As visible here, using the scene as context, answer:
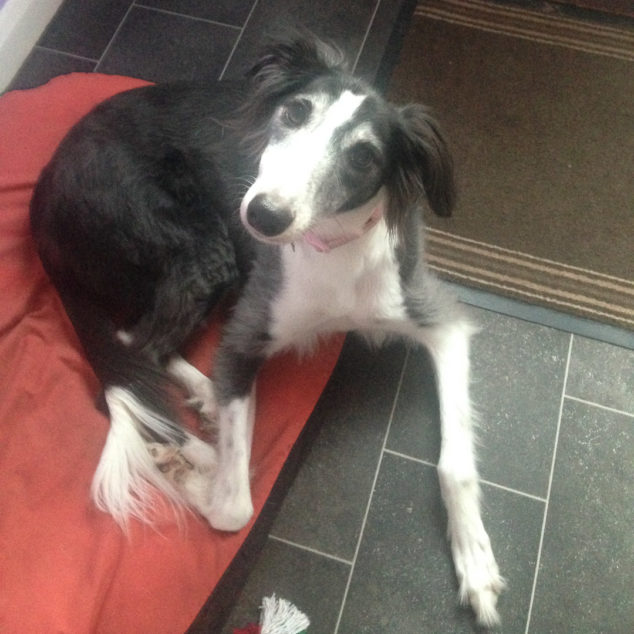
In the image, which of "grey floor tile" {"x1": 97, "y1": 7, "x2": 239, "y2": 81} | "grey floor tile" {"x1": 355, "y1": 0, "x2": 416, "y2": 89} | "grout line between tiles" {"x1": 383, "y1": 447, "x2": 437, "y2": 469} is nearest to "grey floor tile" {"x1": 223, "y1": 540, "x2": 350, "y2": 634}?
"grout line between tiles" {"x1": 383, "y1": 447, "x2": 437, "y2": 469}

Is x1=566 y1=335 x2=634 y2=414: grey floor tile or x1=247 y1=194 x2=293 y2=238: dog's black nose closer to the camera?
x1=247 y1=194 x2=293 y2=238: dog's black nose

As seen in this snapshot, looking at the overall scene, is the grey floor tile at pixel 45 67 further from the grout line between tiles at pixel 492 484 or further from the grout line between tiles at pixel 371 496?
the grout line between tiles at pixel 492 484

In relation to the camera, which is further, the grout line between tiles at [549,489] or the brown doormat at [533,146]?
the brown doormat at [533,146]

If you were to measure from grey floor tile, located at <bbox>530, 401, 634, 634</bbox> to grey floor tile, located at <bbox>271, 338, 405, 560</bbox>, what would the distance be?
55cm

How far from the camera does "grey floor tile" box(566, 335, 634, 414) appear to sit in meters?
2.02

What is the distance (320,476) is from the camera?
1.96m

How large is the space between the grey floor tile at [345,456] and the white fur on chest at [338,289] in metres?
0.27

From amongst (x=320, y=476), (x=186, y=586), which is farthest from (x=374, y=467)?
(x=186, y=586)

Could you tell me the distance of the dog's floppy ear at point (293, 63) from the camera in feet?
4.80

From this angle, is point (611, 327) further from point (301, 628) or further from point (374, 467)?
point (301, 628)

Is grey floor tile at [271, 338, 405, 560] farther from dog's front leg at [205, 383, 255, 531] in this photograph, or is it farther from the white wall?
the white wall

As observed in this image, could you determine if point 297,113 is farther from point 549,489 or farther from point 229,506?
point 549,489

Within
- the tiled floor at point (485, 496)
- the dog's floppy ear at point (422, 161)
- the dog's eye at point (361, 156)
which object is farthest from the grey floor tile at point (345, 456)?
the dog's eye at point (361, 156)

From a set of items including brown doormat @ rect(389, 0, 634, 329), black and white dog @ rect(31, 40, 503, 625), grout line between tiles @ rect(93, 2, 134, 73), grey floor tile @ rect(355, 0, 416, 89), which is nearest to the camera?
black and white dog @ rect(31, 40, 503, 625)
